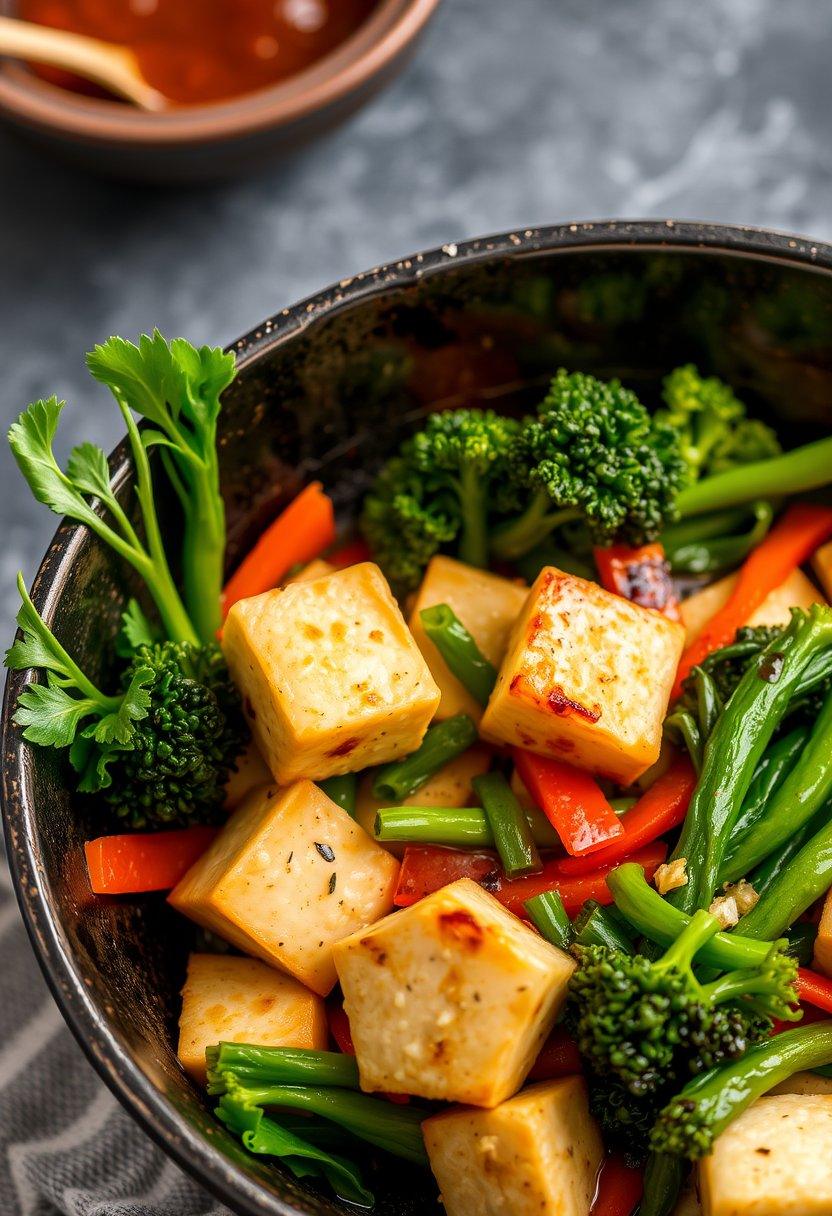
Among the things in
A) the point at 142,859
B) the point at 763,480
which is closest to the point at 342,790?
the point at 142,859

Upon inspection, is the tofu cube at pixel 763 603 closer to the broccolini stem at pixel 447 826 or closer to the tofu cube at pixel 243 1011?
the broccolini stem at pixel 447 826

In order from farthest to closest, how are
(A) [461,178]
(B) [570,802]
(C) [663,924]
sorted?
(A) [461,178], (B) [570,802], (C) [663,924]

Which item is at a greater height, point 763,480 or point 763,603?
point 763,480

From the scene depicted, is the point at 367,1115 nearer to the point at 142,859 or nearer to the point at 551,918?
the point at 551,918

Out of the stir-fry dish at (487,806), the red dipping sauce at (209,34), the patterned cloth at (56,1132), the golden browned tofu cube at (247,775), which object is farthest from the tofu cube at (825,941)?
the red dipping sauce at (209,34)

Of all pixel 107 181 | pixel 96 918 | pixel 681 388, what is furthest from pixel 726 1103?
pixel 107 181

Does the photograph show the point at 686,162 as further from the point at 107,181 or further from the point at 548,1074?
the point at 548,1074
